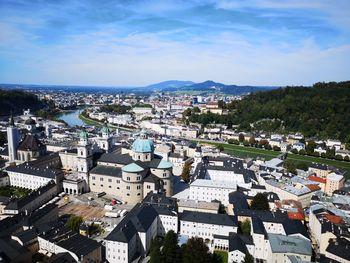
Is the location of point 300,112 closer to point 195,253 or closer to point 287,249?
point 287,249

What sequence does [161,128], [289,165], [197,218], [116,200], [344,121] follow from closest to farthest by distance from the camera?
[197,218] → [116,200] → [289,165] → [344,121] → [161,128]

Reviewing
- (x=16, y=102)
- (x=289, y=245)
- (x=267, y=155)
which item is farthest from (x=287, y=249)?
(x=16, y=102)

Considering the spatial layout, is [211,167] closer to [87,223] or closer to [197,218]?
[197,218]

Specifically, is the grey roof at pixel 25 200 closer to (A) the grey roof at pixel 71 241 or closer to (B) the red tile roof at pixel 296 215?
(A) the grey roof at pixel 71 241

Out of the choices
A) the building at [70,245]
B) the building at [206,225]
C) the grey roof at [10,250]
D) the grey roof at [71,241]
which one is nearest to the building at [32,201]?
the grey roof at [71,241]

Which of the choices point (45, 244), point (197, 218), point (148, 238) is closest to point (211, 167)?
point (197, 218)

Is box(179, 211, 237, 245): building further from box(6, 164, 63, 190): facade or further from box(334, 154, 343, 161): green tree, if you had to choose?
box(334, 154, 343, 161): green tree
